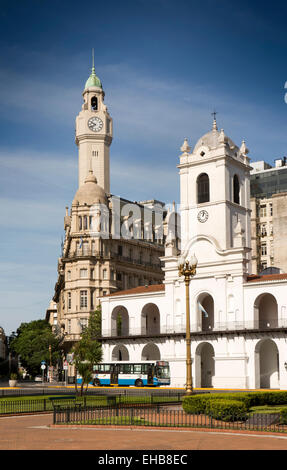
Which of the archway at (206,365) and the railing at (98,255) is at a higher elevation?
the railing at (98,255)

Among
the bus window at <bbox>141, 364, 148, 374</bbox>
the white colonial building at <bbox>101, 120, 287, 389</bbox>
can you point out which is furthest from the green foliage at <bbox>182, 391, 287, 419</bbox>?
the bus window at <bbox>141, 364, 148, 374</bbox>

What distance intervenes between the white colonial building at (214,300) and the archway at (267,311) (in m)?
0.10

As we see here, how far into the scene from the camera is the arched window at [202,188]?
232 feet

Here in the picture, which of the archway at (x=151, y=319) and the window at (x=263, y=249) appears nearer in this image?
the archway at (x=151, y=319)

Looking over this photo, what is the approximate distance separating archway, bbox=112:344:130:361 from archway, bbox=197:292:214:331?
10274 millimetres

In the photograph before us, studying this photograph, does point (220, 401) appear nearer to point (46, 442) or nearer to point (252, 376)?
point (46, 442)

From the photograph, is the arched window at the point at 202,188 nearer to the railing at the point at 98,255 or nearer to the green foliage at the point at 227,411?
the railing at the point at 98,255

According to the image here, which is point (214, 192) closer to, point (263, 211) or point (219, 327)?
point (219, 327)

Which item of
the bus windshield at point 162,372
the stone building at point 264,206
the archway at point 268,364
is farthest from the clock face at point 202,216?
the stone building at point 264,206

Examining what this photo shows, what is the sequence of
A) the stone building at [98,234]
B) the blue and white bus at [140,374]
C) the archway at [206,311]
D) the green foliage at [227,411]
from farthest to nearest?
the stone building at [98,234]
the archway at [206,311]
the blue and white bus at [140,374]
the green foliage at [227,411]

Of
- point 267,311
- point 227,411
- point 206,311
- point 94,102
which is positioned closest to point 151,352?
point 206,311

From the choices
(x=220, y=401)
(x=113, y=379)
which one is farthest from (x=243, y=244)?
(x=220, y=401)

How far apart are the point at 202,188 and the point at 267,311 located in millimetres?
15499

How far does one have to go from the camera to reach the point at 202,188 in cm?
7106
